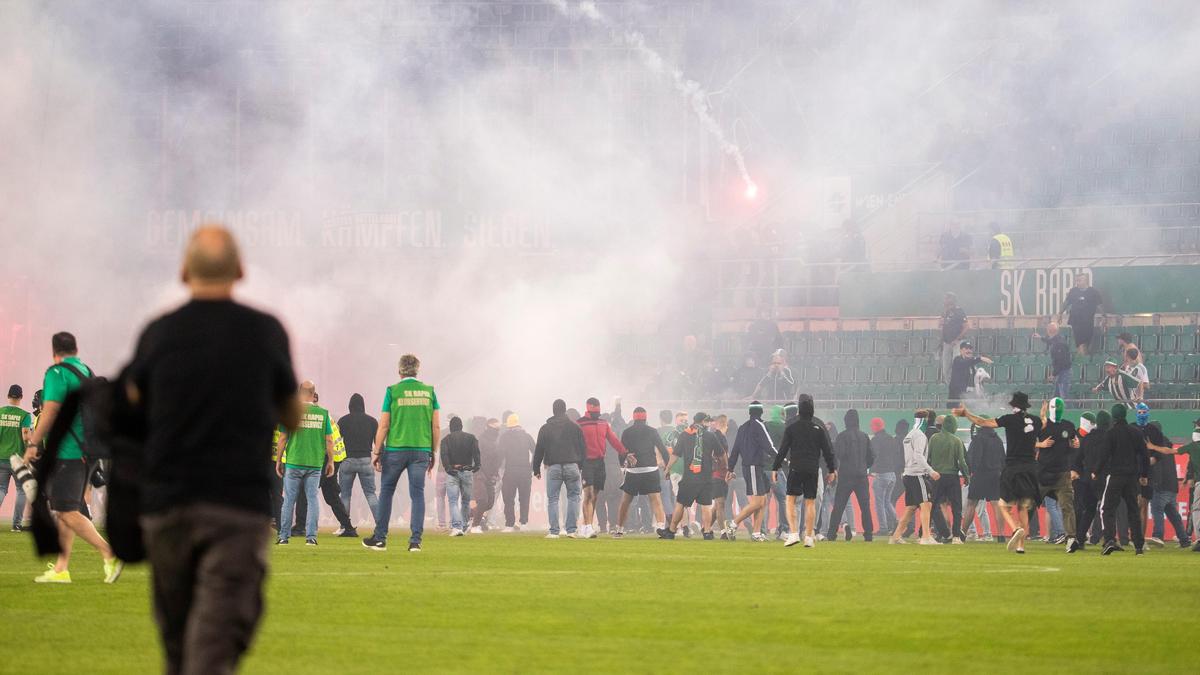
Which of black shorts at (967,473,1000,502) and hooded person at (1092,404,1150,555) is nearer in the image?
hooded person at (1092,404,1150,555)

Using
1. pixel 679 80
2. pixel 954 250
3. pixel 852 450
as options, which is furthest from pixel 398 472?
pixel 679 80

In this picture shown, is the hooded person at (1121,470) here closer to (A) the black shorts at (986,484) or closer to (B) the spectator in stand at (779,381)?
(A) the black shorts at (986,484)

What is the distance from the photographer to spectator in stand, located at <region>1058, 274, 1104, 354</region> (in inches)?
1235

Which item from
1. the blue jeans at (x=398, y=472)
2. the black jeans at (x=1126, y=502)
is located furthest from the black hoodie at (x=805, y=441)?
the blue jeans at (x=398, y=472)

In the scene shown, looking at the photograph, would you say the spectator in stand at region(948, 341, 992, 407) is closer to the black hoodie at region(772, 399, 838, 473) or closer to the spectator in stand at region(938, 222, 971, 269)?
the spectator in stand at region(938, 222, 971, 269)

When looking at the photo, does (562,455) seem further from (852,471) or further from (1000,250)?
(1000,250)

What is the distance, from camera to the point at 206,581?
470 cm

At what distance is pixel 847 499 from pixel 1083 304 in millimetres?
9976

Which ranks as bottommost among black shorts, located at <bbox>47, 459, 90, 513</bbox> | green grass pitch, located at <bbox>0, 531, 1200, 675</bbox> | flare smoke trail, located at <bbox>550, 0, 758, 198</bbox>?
green grass pitch, located at <bbox>0, 531, 1200, 675</bbox>

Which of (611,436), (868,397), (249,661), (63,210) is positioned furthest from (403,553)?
(63,210)

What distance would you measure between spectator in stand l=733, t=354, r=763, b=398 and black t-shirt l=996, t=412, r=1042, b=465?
1381 centimetres

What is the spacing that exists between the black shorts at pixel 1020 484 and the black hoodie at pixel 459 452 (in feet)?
22.9

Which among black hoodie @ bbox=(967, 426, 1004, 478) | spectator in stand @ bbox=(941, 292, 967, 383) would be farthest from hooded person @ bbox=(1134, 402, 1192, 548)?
spectator in stand @ bbox=(941, 292, 967, 383)

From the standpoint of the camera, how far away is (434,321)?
4247cm
